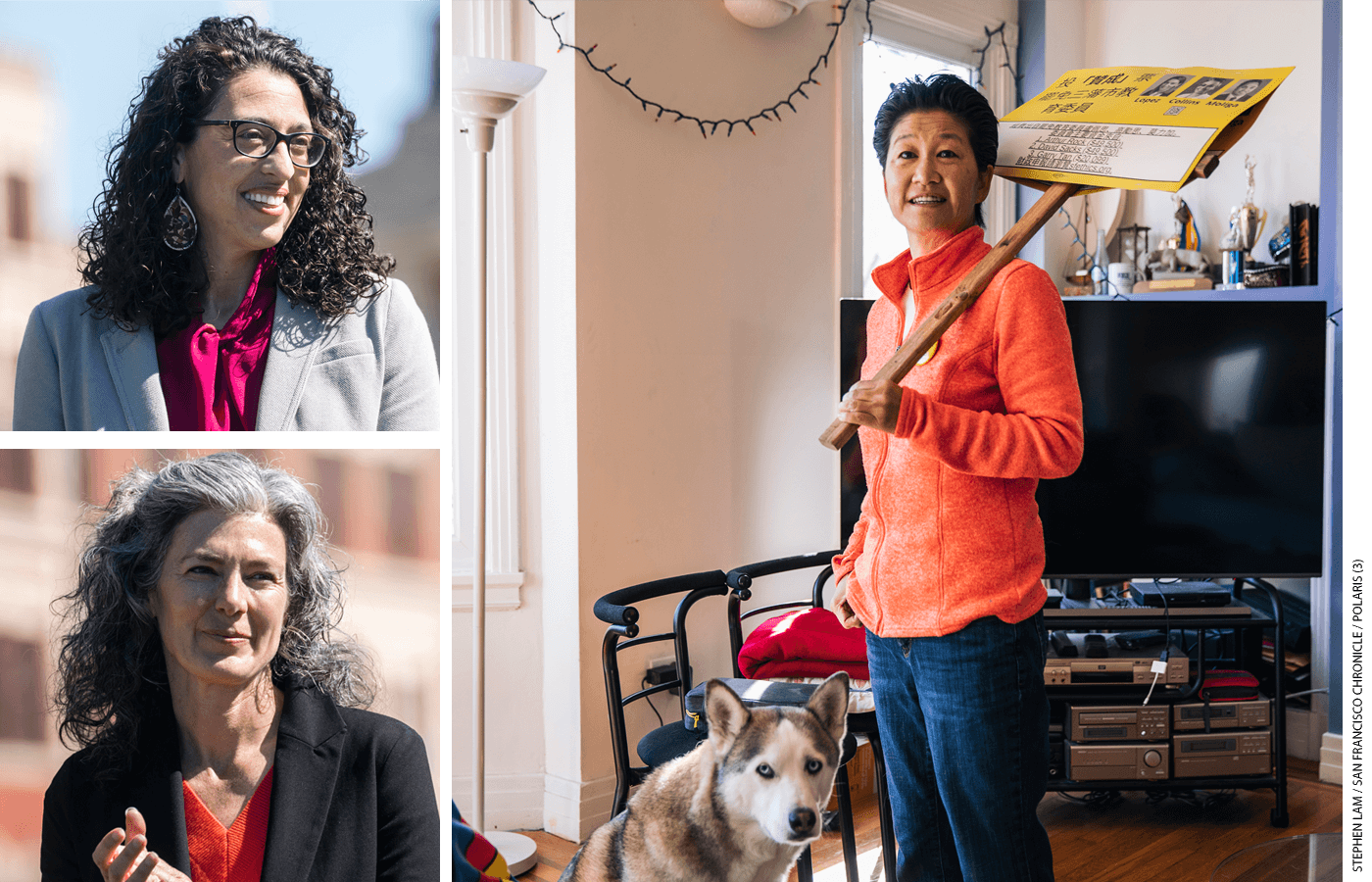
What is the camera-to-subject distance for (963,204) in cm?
131

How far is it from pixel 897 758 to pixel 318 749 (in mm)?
809

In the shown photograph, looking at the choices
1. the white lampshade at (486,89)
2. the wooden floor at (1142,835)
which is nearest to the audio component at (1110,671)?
the wooden floor at (1142,835)

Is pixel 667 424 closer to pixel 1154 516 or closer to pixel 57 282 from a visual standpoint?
pixel 1154 516

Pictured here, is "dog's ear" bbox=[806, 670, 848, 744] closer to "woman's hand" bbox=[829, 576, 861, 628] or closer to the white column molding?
"woman's hand" bbox=[829, 576, 861, 628]

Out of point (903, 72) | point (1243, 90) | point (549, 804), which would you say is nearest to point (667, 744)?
point (549, 804)

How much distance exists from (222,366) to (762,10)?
244cm

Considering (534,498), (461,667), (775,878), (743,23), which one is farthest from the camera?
(743,23)

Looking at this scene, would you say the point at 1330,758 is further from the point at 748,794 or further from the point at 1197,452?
the point at 748,794

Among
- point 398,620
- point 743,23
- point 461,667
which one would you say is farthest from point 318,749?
point 743,23

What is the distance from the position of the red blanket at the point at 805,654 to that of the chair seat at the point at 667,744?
18cm

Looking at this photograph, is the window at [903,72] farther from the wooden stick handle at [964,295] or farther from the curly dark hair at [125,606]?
the curly dark hair at [125,606]

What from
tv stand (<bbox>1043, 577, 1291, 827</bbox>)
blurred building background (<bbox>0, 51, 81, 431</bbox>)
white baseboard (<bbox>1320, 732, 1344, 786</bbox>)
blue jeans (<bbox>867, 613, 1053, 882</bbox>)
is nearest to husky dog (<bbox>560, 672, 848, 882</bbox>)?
blue jeans (<bbox>867, 613, 1053, 882</bbox>)

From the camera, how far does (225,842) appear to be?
829 millimetres

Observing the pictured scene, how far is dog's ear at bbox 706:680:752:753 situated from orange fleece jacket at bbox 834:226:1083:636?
0.76ft
